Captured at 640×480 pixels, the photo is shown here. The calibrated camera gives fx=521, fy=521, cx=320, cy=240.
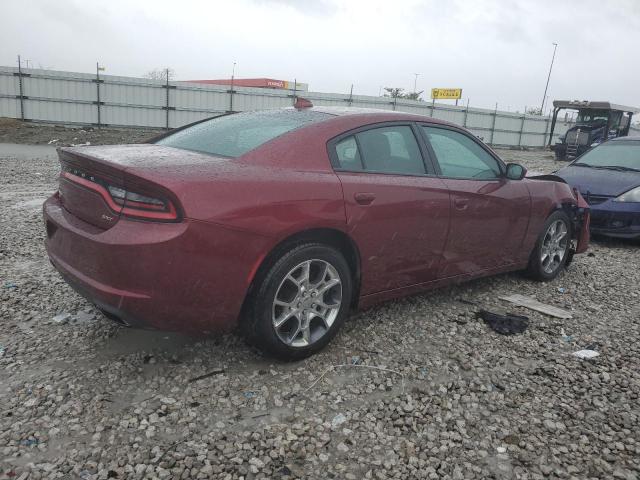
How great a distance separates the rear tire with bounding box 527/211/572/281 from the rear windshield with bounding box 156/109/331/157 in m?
2.65

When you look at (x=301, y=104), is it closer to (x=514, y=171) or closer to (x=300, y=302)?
(x=300, y=302)

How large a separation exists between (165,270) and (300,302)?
0.85m

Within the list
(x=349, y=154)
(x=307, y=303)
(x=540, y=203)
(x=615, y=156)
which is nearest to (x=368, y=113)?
(x=349, y=154)

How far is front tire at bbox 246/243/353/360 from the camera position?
285 cm

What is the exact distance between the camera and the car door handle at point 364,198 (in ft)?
10.3

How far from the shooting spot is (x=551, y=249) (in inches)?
200

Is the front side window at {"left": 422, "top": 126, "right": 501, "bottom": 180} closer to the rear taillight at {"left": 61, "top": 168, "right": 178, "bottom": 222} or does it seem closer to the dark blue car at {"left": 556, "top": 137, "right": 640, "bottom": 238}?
the rear taillight at {"left": 61, "top": 168, "right": 178, "bottom": 222}

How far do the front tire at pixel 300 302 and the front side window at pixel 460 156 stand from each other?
1254 mm

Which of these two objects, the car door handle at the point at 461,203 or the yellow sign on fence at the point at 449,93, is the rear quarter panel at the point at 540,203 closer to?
the car door handle at the point at 461,203

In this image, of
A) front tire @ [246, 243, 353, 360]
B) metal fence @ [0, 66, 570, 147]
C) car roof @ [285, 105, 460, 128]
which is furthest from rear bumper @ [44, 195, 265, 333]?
metal fence @ [0, 66, 570, 147]

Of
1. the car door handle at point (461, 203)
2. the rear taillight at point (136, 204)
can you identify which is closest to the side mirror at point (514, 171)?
the car door handle at point (461, 203)

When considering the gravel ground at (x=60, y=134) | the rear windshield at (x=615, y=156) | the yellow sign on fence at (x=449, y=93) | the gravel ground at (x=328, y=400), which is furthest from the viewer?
the yellow sign on fence at (x=449, y=93)

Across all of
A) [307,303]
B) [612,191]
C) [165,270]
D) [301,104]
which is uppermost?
[301,104]

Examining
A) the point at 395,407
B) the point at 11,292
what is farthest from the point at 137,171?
the point at 11,292
